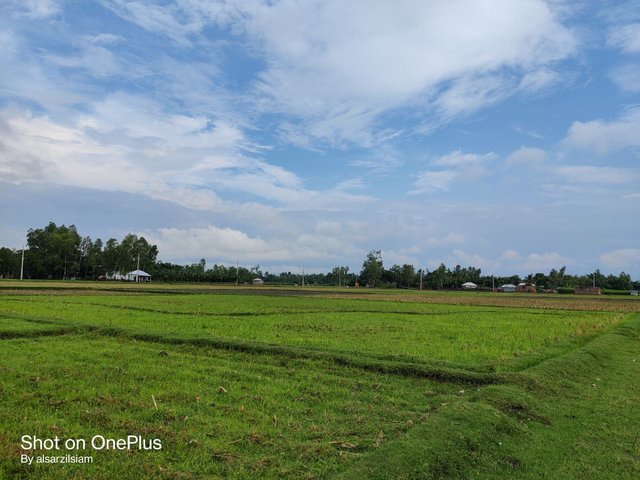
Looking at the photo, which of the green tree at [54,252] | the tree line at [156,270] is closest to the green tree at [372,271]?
the tree line at [156,270]

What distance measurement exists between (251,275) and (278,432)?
14377 cm

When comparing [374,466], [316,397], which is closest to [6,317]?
[316,397]

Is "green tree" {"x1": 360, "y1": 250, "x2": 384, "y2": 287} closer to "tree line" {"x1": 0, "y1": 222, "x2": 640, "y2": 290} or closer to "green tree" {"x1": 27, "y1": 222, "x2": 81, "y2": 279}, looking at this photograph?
"tree line" {"x1": 0, "y1": 222, "x2": 640, "y2": 290}

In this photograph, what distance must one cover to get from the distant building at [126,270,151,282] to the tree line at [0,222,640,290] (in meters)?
1.99

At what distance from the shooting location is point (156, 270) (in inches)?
5143

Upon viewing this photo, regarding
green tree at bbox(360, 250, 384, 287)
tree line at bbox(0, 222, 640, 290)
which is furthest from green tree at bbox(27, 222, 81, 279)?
green tree at bbox(360, 250, 384, 287)

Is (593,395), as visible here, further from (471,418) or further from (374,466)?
(374,466)

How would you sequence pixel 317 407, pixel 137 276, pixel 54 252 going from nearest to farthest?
pixel 317 407 → pixel 54 252 → pixel 137 276

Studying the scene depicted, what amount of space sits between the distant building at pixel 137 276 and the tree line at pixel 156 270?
6.54 feet

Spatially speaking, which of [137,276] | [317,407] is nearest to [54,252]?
[137,276]

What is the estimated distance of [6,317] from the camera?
19.7m

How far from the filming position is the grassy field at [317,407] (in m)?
5.53

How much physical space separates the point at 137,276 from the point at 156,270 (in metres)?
10.8

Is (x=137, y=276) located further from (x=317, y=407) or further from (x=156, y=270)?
(x=317, y=407)
